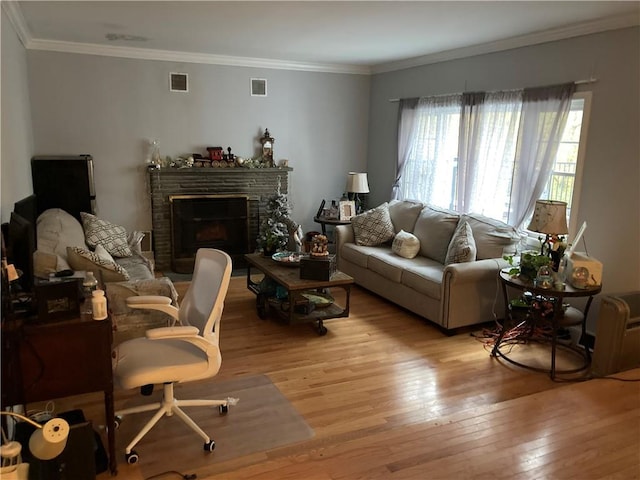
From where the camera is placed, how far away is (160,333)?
7.58ft

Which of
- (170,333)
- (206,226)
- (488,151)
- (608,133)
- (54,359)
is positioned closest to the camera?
(54,359)

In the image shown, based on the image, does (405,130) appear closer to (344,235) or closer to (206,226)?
(344,235)

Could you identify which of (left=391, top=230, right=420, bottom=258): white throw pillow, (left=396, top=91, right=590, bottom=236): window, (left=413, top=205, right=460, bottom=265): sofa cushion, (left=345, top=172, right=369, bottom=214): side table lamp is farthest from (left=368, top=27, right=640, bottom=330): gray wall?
(left=345, top=172, right=369, bottom=214): side table lamp

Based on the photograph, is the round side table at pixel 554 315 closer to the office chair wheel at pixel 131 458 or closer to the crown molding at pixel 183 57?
the office chair wheel at pixel 131 458

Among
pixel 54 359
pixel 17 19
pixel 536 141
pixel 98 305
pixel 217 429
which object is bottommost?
pixel 217 429

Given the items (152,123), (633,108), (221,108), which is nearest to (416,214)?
(633,108)

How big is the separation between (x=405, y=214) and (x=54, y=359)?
4075 mm

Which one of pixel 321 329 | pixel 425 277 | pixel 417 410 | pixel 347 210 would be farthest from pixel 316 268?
pixel 347 210

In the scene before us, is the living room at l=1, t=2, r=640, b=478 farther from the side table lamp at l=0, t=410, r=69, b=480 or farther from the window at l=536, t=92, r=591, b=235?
the side table lamp at l=0, t=410, r=69, b=480

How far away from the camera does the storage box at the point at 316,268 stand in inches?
161

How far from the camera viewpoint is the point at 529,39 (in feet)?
14.4

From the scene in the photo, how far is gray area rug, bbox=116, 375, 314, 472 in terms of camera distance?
2.54 metres

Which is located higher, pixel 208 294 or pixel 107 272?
pixel 208 294

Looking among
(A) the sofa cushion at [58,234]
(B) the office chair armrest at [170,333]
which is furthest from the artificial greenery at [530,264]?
(A) the sofa cushion at [58,234]
